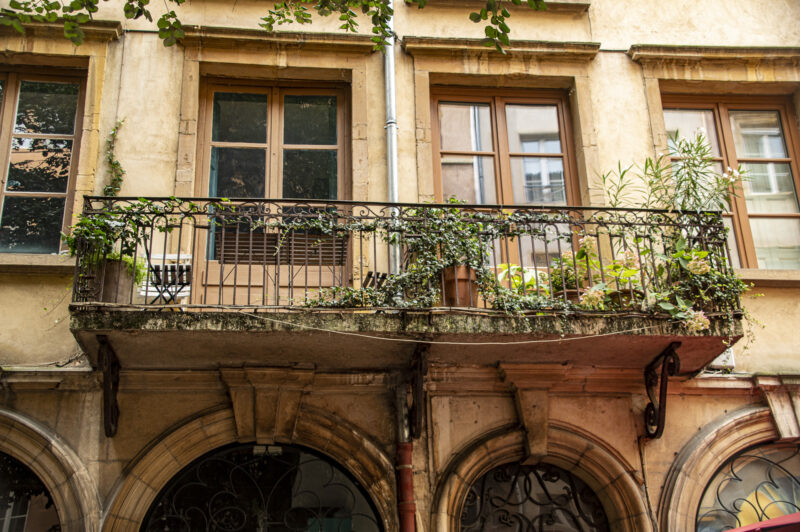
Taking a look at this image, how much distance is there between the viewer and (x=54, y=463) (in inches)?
243

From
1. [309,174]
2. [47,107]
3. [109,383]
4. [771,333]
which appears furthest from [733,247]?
[47,107]

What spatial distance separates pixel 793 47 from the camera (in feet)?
26.9

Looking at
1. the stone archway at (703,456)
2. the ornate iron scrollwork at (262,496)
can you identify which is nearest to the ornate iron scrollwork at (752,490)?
the stone archway at (703,456)

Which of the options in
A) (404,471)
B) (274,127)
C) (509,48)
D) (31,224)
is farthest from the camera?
(509,48)

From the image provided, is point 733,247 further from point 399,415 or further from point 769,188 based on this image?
point 399,415

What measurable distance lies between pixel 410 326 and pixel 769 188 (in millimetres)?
4247

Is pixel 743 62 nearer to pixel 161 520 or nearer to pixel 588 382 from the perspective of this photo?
pixel 588 382

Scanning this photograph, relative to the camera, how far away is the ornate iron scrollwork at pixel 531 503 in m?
6.55

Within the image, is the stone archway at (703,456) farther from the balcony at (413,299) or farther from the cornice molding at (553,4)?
the cornice molding at (553,4)

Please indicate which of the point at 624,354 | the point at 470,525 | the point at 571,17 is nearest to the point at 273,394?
the point at 470,525

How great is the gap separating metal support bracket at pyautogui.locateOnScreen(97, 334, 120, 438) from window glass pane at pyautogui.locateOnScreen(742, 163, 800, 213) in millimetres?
5836

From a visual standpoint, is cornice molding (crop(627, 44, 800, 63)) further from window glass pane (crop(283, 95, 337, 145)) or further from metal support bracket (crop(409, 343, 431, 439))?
metal support bracket (crop(409, 343, 431, 439))

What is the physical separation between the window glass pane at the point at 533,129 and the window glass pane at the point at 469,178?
0.35 meters

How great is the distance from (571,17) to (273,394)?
15.6 feet
